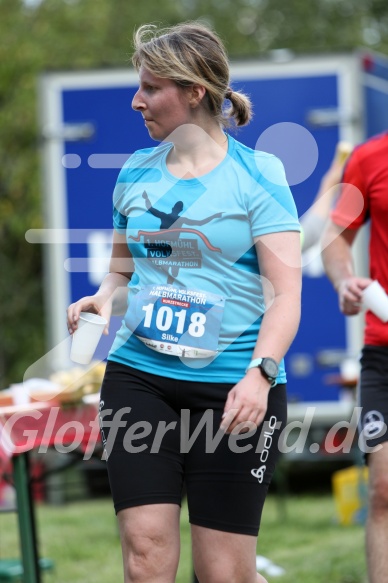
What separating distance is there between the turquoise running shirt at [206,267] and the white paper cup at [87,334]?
0.09 meters

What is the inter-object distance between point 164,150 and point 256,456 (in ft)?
3.07

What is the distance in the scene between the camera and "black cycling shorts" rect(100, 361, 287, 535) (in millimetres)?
3340

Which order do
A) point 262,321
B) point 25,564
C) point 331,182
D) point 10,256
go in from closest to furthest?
1. point 262,321
2. point 25,564
3. point 331,182
4. point 10,256

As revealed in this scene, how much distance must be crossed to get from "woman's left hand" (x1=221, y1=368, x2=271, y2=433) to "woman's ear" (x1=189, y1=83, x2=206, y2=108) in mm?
783

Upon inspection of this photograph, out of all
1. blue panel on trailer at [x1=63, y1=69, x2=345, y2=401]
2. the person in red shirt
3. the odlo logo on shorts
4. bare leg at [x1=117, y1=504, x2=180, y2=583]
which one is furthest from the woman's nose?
blue panel on trailer at [x1=63, y1=69, x2=345, y2=401]

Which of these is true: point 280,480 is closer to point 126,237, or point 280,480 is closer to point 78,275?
point 78,275

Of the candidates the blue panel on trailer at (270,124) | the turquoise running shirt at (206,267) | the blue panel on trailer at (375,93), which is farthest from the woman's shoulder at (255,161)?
the blue panel on trailer at (375,93)

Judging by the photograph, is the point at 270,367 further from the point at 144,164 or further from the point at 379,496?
the point at 379,496

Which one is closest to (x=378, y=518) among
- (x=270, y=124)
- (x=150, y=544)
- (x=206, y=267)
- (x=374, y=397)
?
(x=374, y=397)

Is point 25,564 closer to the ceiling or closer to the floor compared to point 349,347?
closer to the ceiling

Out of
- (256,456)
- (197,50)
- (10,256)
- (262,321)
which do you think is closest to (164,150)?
(197,50)

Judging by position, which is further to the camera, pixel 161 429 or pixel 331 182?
pixel 331 182

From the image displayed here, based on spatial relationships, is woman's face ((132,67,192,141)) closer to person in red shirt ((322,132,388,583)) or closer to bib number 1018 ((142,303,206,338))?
bib number 1018 ((142,303,206,338))

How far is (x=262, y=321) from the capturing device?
3340 millimetres
